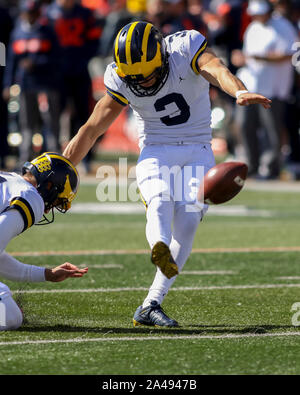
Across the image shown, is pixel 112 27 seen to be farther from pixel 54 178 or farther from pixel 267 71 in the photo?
pixel 54 178

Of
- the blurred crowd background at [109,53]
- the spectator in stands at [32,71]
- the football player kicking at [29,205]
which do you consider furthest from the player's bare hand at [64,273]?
the spectator in stands at [32,71]

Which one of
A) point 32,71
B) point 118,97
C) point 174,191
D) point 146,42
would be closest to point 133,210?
point 32,71

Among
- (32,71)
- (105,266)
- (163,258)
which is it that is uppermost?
(32,71)

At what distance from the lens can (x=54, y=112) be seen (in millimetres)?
14328

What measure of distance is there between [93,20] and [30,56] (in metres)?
1.10

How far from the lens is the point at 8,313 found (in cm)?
497

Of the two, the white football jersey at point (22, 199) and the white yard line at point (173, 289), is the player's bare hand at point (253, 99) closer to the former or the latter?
the white football jersey at point (22, 199)

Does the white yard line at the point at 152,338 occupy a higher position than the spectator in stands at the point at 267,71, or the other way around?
the spectator in stands at the point at 267,71

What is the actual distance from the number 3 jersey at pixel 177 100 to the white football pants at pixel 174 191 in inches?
3.3

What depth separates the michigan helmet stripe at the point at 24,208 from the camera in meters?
4.95

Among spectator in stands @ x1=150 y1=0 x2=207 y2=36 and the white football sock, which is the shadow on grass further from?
spectator in stands @ x1=150 y1=0 x2=207 y2=36

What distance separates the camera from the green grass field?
4.34m

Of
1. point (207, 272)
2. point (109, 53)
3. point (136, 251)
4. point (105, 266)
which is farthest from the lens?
point (109, 53)

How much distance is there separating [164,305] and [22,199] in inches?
51.8
